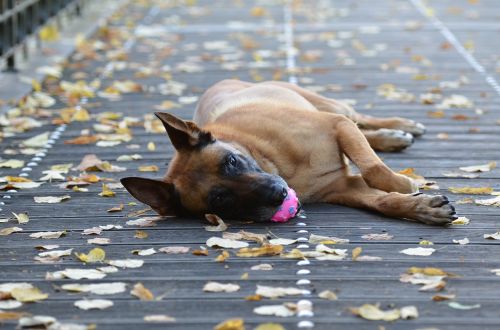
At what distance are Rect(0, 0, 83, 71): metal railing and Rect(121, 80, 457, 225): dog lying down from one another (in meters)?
4.19

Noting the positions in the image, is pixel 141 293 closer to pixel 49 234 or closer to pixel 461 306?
pixel 49 234

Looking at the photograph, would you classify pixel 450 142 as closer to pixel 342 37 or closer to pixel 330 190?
pixel 330 190

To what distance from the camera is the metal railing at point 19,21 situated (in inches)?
406

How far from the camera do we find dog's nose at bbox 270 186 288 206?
5.31 meters

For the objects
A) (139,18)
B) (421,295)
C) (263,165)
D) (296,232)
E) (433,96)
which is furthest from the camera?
(139,18)

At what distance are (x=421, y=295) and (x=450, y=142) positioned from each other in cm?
336

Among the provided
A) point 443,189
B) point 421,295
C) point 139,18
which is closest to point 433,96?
point 443,189

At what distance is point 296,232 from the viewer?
17.6ft

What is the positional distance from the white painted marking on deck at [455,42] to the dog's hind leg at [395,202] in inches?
153

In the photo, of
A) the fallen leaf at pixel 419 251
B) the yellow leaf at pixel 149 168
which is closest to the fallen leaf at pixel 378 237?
the fallen leaf at pixel 419 251

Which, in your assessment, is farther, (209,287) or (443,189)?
(443,189)

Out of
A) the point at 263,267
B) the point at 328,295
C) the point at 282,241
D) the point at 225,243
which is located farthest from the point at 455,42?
the point at 328,295

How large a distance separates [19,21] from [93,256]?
6820 millimetres

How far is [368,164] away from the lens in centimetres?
580
